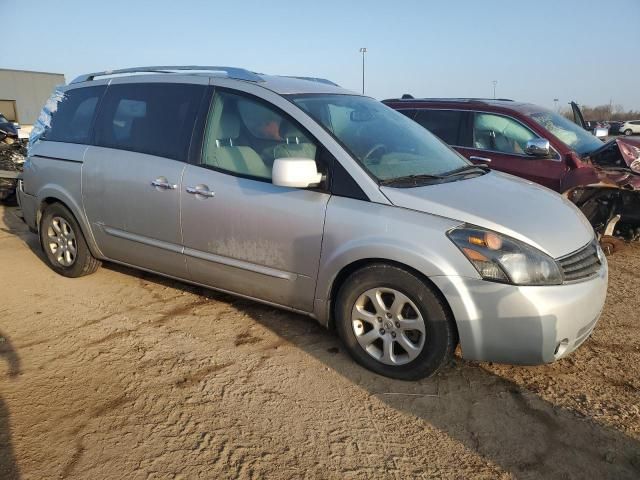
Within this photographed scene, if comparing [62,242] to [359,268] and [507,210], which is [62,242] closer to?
[359,268]

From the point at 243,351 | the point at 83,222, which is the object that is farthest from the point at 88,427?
the point at 83,222

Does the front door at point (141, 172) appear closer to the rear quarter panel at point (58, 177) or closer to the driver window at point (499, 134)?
the rear quarter panel at point (58, 177)

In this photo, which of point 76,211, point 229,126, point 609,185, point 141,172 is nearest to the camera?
point 229,126

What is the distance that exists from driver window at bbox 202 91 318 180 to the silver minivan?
0.03 feet

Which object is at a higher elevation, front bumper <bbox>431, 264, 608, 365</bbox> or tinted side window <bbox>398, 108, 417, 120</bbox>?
tinted side window <bbox>398, 108, 417, 120</bbox>

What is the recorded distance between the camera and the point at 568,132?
609cm

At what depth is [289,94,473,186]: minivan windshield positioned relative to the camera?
334 cm

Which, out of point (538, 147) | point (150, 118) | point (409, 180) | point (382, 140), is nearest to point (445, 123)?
point (538, 147)

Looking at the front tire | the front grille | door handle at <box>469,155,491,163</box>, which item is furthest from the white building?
the front grille

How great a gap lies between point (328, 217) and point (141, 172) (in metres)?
1.71

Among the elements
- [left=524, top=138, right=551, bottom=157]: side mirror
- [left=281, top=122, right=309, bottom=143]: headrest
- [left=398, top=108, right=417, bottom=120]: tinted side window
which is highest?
[left=398, top=108, right=417, bottom=120]: tinted side window

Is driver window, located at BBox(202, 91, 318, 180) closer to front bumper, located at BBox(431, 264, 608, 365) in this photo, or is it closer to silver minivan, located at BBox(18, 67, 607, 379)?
silver minivan, located at BBox(18, 67, 607, 379)

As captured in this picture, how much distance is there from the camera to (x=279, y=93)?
3557 millimetres

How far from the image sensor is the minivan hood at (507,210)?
2.88 meters
